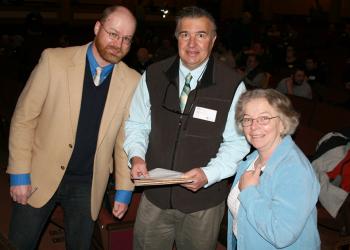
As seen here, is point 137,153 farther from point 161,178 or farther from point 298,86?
point 298,86

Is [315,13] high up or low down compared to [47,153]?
up

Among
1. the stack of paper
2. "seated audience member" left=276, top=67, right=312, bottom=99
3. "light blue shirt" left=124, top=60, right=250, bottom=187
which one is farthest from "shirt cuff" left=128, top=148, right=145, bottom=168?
"seated audience member" left=276, top=67, right=312, bottom=99

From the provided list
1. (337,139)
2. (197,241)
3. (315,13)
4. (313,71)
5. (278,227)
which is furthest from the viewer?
(315,13)

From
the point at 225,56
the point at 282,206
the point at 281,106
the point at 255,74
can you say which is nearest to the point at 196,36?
the point at 281,106

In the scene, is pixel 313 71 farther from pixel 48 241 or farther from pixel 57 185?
pixel 57 185

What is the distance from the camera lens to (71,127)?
2154 mm

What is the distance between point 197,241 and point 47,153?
871mm

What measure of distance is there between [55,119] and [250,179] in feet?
3.31

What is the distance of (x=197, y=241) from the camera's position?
2.14 meters

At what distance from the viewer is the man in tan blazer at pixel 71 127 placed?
2107 mm

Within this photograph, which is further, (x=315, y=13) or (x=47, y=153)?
(x=315, y=13)

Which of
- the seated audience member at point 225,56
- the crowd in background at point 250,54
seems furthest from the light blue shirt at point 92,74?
the seated audience member at point 225,56

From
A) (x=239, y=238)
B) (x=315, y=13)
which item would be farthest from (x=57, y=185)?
(x=315, y=13)

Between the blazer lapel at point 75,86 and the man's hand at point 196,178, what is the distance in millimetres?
646
